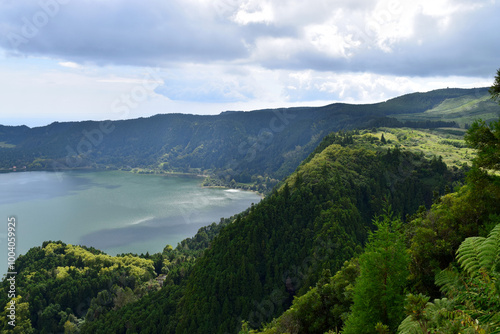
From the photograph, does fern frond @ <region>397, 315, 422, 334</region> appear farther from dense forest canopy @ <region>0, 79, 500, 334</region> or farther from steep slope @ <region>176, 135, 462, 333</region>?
steep slope @ <region>176, 135, 462, 333</region>

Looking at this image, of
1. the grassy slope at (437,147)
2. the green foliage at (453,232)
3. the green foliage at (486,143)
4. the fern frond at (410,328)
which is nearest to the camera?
the fern frond at (410,328)

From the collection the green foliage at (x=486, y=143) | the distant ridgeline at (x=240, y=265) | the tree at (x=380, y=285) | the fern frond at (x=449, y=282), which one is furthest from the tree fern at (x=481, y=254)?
the distant ridgeline at (x=240, y=265)

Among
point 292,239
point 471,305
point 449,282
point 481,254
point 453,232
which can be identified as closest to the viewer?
point 471,305

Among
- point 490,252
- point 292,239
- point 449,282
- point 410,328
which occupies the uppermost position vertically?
point 490,252

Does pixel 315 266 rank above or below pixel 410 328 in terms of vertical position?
below

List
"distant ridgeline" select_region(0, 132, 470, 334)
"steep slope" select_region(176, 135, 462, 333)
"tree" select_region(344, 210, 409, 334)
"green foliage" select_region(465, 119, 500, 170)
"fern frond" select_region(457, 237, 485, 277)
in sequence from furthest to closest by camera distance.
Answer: "distant ridgeline" select_region(0, 132, 470, 334) < "steep slope" select_region(176, 135, 462, 333) < "green foliage" select_region(465, 119, 500, 170) < "tree" select_region(344, 210, 409, 334) < "fern frond" select_region(457, 237, 485, 277)

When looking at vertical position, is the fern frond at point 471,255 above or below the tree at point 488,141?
below

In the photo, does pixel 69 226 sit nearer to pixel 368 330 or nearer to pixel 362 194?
pixel 362 194

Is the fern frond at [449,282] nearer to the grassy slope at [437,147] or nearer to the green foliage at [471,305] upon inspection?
the green foliage at [471,305]

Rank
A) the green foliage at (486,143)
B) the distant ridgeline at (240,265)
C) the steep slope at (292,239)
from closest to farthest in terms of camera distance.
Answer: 1. the green foliage at (486,143)
2. the steep slope at (292,239)
3. the distant ridgeline at (240,265)

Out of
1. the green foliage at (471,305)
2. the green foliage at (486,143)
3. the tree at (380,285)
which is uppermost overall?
the green foliage at (486,143)

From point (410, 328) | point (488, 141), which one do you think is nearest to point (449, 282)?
point (410, 328)

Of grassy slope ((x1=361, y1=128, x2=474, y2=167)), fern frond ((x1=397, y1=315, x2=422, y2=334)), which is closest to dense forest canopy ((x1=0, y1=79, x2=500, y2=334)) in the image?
fern frond ((x1=397, y1=315, x2=422, y2=334))

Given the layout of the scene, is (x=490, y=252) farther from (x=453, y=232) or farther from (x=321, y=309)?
(x=321, y=309)
